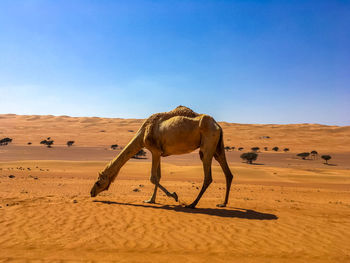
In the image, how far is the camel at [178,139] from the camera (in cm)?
865

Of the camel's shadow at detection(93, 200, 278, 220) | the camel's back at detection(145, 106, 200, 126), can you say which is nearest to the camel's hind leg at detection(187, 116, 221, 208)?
the camel's back at detection(145, 106, 200, 126)

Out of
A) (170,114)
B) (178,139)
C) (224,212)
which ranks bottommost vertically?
(224,212)

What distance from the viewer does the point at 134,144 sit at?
974 cm

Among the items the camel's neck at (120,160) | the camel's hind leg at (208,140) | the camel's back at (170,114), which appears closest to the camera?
the camel's hind leg at (208,140)

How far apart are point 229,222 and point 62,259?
15.0 feet

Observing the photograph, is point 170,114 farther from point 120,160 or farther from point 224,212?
point 224,212

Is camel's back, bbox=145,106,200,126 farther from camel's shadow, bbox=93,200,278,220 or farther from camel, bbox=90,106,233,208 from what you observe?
camel's shadow, bbox=93,200,278,220

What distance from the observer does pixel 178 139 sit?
346 inches

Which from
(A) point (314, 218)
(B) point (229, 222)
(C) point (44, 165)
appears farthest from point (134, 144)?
(C) point (44, 165)


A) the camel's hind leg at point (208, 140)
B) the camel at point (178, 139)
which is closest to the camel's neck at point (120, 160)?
the camel at point (178, 139)

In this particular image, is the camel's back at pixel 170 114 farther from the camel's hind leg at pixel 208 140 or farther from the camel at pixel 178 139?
the camel's hind leg at pixel 208 140

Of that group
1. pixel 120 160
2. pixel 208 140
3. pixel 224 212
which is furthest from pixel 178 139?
pixel 224 212

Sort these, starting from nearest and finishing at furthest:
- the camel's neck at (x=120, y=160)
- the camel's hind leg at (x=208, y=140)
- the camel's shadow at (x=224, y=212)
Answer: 1. the camel's shadow at (x=224, y=212)
2. the camel's hind leg at (x=208, y=140)
3. the camel's neck at (x=120, y=160)

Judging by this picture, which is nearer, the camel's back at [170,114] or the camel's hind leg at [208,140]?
the camel's hind leg at [208,140]
